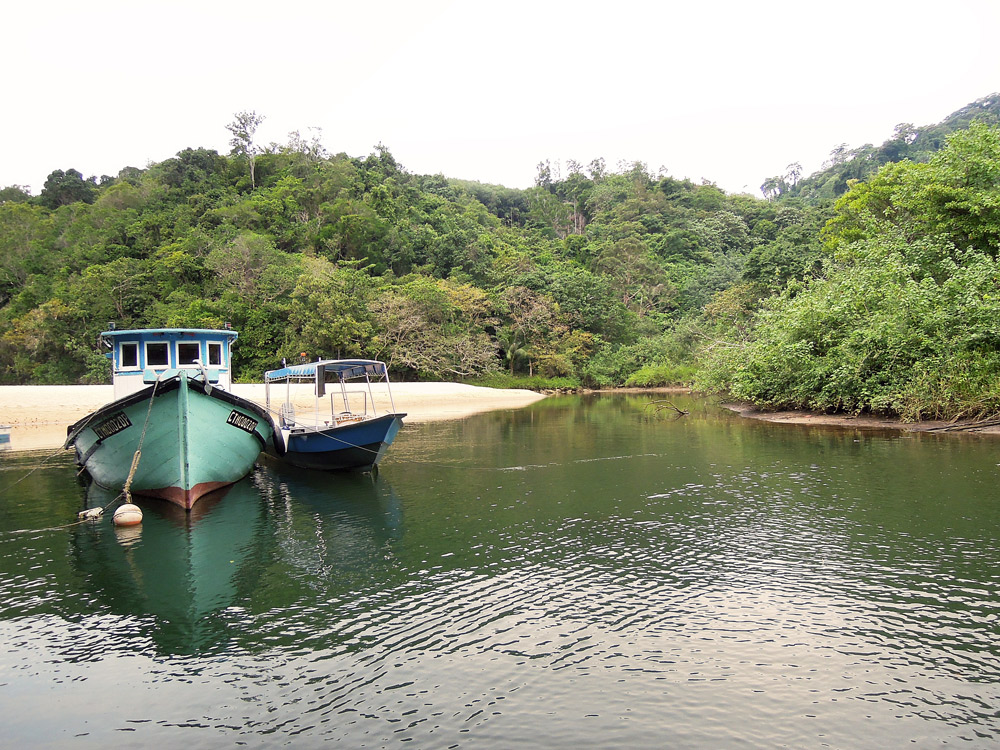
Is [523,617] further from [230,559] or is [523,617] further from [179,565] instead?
[179,565]

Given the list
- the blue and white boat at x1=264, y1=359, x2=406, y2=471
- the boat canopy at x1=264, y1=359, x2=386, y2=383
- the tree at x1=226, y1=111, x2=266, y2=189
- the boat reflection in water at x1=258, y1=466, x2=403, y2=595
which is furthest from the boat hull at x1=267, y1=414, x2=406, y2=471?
the tree at x1=226, y1=111, x2=266, y2=189

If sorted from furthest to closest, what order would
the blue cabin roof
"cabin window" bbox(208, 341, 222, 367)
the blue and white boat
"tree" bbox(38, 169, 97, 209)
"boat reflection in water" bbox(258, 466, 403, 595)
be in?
"tree" bbox(38, 169, 97, 209)
"cabin window" bbox(208, 341, 222, 367)
the blue and white boat
the blue cabin roof
"boat reflection in water" bbox(258, 466, 403, 595)

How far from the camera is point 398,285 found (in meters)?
49.2

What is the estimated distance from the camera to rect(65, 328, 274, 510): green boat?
492 inches

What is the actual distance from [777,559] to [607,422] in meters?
19.1

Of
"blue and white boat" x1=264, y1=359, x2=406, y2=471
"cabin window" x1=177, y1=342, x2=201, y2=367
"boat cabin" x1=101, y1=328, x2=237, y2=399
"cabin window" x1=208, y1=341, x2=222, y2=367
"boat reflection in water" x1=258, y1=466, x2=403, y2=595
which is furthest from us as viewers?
"cabin window" x1=208, y1=341, x2=222, y2=367

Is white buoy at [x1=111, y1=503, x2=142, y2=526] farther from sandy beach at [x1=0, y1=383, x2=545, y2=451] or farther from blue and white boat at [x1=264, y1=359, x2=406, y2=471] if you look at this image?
sandy beach at [x1=0, y1=383, x2=545, y2=451]

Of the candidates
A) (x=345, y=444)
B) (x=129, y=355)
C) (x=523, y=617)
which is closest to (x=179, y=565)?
(x=523, y=617)

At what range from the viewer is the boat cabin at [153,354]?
50.2 feet

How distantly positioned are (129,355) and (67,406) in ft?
55.7

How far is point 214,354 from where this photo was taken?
54.5 ft

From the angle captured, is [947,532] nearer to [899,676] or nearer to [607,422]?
[899,676]

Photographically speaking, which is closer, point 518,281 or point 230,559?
point 230,559

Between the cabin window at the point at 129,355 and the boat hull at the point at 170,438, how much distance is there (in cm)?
183
